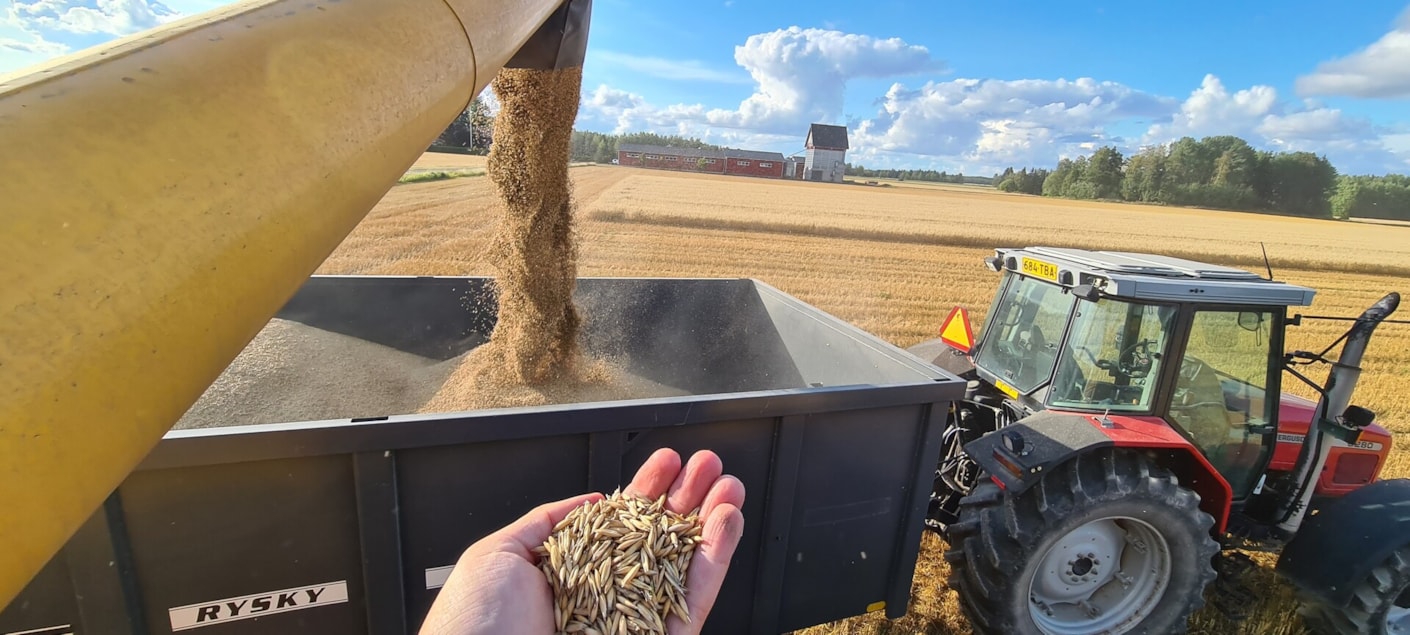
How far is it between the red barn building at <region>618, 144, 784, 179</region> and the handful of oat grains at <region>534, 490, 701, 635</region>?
56047mm

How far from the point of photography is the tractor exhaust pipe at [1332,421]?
2.78 m

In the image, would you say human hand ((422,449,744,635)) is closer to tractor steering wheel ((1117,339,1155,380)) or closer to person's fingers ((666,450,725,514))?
person's fingers ((666,450,725,514))

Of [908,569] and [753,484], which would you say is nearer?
[753,484]

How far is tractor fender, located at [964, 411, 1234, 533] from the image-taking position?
8.29ft

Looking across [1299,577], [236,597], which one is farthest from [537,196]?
[1299,577]

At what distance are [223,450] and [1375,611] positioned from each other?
422 centimetres

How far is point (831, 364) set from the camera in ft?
10.7

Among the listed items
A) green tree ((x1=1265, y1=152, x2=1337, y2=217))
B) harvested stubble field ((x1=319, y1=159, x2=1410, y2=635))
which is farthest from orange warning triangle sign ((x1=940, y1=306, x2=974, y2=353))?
green tree ((x1=1265, y1=152, x2=1337, y2=217))

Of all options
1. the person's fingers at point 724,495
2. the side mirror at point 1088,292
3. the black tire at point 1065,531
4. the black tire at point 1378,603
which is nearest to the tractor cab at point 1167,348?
the side mirror at point 1088,292

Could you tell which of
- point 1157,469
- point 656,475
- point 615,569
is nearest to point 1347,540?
point 1157,469

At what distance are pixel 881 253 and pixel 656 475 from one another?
49.0 ft

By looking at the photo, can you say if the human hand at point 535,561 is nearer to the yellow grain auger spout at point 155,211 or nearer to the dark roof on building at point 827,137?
the yellow grain auger spout at point 155,211

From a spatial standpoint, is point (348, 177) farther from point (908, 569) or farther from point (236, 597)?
point (908, 569)

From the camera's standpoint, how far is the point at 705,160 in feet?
190
